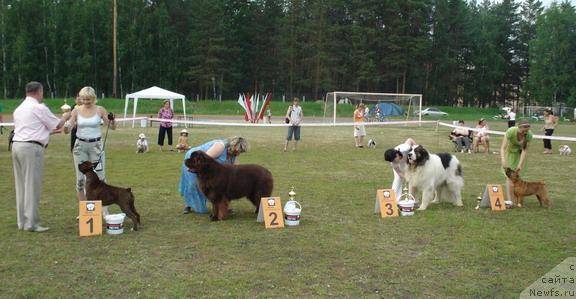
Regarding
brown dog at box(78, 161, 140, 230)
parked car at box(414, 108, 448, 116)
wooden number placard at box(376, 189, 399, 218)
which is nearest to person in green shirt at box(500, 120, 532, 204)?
wooden number placard at box(376, 189, 399, 218)

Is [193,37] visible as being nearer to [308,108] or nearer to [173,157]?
[308,108]

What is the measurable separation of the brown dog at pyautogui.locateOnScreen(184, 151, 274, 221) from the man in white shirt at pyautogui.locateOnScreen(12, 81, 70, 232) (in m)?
1.68

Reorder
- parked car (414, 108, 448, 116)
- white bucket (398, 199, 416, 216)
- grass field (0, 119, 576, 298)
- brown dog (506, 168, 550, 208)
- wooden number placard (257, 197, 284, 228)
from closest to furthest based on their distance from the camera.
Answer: grass field (0, 119, 576, 298), wooden number placard (257, 197, 284, 228), white bucket (398, 199, 416, 216), brown dog (506, 168, 550, 208), parked car (414, 108, 448, 116)

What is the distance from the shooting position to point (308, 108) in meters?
51.5

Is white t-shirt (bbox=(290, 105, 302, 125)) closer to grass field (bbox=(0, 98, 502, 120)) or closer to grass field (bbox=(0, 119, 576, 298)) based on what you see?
grass field (bbox=(0, 119, 576, 298))

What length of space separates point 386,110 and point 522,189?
95.2ft

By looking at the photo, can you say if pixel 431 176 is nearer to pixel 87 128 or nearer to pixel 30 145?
pixel 87 128

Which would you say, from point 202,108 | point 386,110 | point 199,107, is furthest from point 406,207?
point 199,107

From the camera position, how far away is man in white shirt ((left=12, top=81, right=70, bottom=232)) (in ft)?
19.0

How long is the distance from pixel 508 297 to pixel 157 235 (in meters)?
3.85

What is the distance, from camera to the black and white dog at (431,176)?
291 inches

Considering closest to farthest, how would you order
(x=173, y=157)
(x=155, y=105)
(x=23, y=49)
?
(x=173, y=157)
(x=155, y=105)
(x=23, y=49)

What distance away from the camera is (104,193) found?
6094mm

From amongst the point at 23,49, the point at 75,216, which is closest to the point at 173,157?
the point at 75,216
